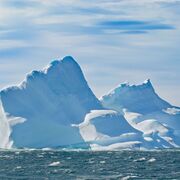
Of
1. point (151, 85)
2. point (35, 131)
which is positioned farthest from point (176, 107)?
point (35, 131)

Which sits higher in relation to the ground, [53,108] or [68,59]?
[68,59]

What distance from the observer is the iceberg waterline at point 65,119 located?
11988 cm

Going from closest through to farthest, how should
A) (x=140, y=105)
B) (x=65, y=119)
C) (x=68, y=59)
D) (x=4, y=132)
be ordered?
(x=4, y=132) < (x=65, y=119) < (x=68, y=59) < (x=140, y=105)

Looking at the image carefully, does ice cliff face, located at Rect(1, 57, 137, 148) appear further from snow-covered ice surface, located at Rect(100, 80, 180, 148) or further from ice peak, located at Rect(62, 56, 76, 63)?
snow-covered ice surface, located at Rect(100, 80, 180, 148)

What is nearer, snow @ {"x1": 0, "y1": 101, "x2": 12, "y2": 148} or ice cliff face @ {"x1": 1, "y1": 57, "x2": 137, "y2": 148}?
snow @ {"x1": 0, "y1": 101, "x2": 12, "y2": 148}

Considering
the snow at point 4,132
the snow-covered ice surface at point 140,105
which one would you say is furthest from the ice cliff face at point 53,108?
the snow-covered ice surface at point 140,105

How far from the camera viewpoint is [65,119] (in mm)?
127938

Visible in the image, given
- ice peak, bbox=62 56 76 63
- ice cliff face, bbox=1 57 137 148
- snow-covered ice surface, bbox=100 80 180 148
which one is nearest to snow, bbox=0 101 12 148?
ice cliff face, bbox=1 57 137 148

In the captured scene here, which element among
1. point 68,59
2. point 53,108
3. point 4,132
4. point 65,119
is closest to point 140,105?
point 68,59

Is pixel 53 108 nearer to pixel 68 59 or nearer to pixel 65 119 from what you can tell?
pixel 65 119

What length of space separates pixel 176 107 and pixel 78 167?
92311 millimetres

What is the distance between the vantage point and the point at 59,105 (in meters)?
129

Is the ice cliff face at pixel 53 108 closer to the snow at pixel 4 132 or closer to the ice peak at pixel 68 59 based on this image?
the ice peak at pixel 68 59

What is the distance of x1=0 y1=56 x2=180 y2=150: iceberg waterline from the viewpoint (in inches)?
4719
